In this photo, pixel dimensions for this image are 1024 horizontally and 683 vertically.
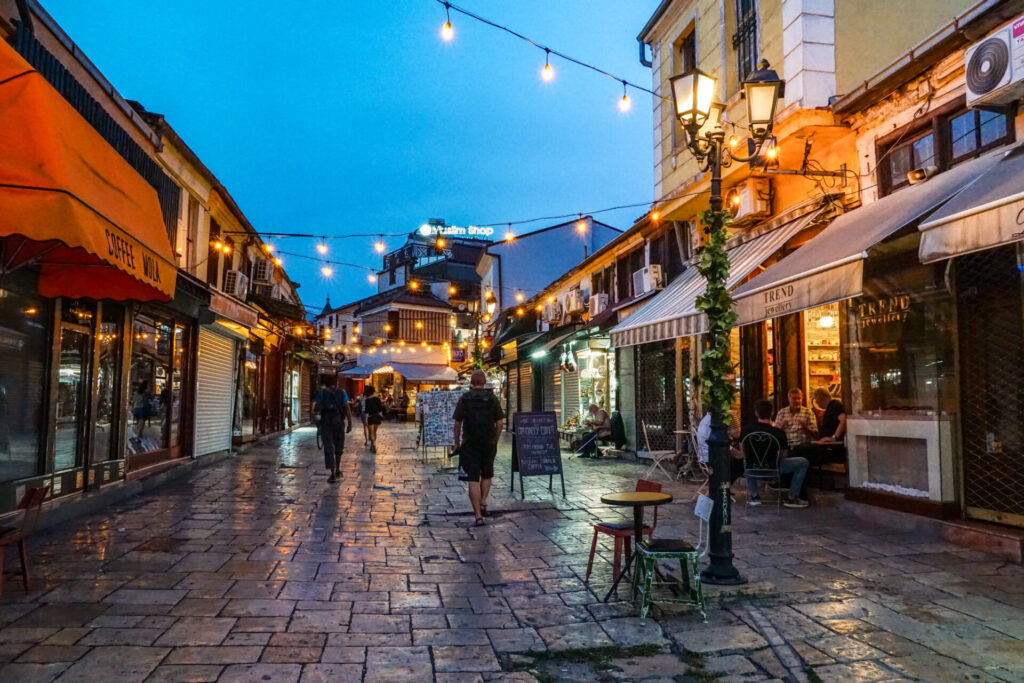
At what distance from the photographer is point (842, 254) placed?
636cm

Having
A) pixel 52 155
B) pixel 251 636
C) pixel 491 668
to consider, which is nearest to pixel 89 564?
pixel 251 636

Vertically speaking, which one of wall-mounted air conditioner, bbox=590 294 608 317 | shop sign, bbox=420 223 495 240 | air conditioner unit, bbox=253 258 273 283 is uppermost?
shop sign, bbox=420 223 495 240

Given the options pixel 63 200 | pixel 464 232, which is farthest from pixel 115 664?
pixel 464 232

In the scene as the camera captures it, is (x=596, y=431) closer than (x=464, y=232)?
Yes

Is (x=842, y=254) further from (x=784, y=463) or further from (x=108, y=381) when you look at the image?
(x=108, y=381)

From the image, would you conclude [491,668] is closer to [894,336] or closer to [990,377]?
[990,377]

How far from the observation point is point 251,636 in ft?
13.5

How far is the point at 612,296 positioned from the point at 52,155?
14.1 meters

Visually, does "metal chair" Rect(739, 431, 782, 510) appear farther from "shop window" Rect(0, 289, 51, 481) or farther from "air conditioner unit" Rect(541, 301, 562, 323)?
"air conditioner unit" Rect(541, 301, 562, 323)

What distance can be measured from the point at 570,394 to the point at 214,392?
1021 centimetres

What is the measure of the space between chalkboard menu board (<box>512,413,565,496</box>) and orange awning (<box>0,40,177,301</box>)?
4.82 metres

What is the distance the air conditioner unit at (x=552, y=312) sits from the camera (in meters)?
21.4

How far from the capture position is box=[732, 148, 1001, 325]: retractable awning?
6.11 m

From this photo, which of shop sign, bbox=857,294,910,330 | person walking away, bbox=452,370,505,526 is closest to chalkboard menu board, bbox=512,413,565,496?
person walking away, bbox=452,370,505,526
